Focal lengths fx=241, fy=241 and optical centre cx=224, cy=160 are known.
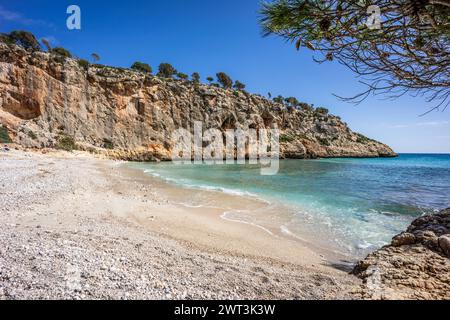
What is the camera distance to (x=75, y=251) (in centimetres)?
334

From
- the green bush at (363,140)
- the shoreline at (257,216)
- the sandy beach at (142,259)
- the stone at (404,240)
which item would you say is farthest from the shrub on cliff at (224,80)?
the stone at (404,240)

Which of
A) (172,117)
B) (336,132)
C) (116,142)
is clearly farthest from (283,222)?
(336,132)

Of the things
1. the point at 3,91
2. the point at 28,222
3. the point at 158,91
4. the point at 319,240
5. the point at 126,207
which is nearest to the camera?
the point at 28,222

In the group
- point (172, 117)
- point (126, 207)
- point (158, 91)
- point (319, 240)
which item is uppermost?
point (158, 91)

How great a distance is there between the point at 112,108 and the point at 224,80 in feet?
108

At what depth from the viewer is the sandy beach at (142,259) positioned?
102 inches

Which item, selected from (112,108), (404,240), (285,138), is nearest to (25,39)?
(112,108)

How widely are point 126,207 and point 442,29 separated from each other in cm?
808

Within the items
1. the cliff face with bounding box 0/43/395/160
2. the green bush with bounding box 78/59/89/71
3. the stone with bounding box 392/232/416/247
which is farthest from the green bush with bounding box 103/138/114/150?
the stone with bounding box 392/232/416/247

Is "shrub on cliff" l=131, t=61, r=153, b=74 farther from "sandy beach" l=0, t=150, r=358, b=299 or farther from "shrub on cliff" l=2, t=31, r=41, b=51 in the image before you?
"sandy beach" l=0, t=150, r=358, b=299

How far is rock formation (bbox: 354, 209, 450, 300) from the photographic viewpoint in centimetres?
292

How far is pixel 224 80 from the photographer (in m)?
64.4

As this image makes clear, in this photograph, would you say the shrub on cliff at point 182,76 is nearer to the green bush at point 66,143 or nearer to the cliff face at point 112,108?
the cliff face at point 112,108

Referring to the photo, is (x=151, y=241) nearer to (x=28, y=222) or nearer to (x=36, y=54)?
(x=28, y=222)
